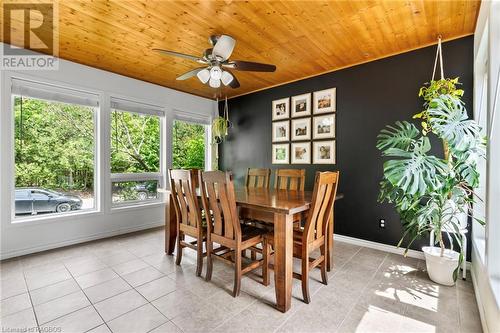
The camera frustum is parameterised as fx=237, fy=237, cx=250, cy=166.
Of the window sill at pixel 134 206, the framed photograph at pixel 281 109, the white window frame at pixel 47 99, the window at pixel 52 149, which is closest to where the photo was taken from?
the white window frame at pixel 47 99

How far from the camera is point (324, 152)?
376 cm

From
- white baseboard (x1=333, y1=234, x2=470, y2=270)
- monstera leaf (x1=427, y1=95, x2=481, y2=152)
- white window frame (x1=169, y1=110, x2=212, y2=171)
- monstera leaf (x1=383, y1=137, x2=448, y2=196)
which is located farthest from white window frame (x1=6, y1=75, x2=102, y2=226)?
monstera leaf (x1=427, y1=95, x2=481, y2=152)

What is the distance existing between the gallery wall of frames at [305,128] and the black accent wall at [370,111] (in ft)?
0.34

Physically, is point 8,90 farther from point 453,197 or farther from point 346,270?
point 453,197

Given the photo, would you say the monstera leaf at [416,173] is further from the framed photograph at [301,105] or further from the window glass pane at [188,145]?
the window glass pane at [188,145]

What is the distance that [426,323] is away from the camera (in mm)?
1742

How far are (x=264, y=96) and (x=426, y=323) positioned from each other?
12.8 ft

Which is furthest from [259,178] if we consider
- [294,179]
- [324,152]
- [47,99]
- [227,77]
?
[47,99]

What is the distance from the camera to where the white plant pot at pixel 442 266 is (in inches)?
87.5

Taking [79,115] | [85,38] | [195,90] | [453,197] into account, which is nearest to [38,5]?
[85,38]

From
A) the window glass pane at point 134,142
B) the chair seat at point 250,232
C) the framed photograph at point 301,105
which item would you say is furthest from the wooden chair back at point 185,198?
the framed photograph at point 301,105

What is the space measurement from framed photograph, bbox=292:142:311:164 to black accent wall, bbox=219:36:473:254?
0.10m

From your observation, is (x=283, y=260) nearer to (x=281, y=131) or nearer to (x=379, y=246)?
(x=379, y=246)

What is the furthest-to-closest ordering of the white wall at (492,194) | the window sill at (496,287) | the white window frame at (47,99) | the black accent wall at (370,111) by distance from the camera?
the white window frame at (47,99) → the black accent wall at (370,111) → the white wall at (492,194) → the window sill at (496,287)
